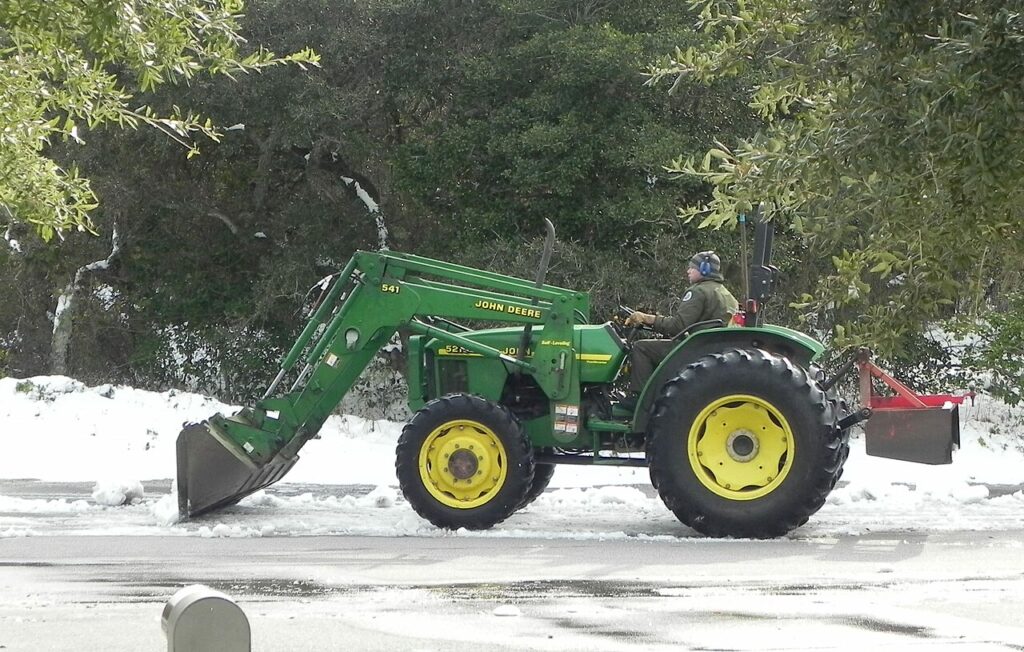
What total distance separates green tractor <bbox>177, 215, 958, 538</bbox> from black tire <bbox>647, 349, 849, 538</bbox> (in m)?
0.01

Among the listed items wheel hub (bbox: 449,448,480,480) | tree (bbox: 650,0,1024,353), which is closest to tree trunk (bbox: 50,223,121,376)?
wheel hub (bbox: 449,448,480,480)

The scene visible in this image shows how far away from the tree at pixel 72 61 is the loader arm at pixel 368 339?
1745 millimetres

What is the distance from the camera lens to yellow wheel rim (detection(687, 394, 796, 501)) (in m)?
10.6

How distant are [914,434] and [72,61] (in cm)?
663

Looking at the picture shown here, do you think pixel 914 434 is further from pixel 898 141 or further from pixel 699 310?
pixel 898 141

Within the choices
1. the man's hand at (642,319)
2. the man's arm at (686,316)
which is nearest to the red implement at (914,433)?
the man's arm at (686,316)

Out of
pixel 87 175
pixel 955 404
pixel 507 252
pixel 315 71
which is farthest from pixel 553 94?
pixel 955 404

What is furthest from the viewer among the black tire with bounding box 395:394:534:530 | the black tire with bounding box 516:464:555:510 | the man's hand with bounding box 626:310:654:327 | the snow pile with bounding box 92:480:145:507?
the snow pile with bounding box 92:480:145:507

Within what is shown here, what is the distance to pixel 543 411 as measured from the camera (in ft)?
37.7

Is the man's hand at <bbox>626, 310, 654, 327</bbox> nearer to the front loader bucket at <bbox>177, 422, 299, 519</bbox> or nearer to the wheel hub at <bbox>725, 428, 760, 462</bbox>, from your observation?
the wheel hub at <bbox>725, 428, 760, 462</bbox>

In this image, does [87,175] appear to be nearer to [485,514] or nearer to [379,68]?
[379,68]

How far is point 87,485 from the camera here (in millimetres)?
14562

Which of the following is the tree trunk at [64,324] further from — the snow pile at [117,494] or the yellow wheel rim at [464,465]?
the yellow wheel rim at [464,465]

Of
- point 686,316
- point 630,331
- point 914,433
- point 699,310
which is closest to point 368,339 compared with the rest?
point 630,331
